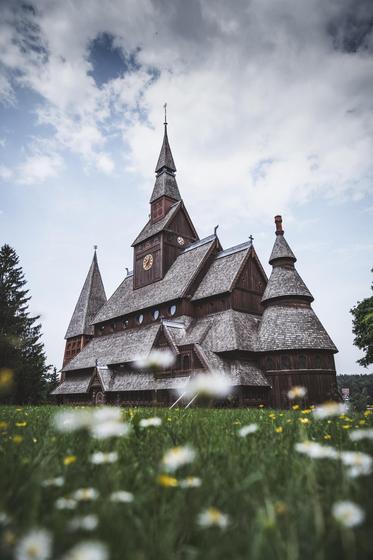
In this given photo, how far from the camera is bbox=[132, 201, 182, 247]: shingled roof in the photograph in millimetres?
33888

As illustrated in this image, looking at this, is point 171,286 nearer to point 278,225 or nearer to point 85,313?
point 278,225

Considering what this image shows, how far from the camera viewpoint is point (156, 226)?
3531cm

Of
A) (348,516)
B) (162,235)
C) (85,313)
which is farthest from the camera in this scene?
(85,313)

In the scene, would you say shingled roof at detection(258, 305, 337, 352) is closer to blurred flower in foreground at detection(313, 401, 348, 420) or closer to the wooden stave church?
the wooden stave church

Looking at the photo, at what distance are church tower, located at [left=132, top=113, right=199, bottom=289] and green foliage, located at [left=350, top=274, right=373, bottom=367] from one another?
18.2 meters

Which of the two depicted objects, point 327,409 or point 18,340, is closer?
point 327,409

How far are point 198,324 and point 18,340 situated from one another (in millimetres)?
20980

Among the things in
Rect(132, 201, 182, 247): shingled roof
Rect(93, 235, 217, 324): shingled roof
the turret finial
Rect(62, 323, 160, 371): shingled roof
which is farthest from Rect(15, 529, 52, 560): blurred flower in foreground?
Rect(132, 201, 182, 247): shingled roof

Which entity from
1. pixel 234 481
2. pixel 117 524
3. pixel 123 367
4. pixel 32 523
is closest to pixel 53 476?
pixel 32 523

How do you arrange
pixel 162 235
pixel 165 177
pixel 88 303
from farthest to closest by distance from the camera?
1. pixel 88 303
2. pixel 165 177
3. pixel 162 235

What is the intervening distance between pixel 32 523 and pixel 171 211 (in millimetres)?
34504

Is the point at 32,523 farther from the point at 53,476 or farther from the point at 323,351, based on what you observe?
the point at 323,351

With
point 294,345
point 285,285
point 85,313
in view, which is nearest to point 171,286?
point 285,285

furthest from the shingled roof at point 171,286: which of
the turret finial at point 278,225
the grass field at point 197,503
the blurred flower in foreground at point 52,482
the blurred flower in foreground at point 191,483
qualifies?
the blurred flower in foreground at point 191,483
